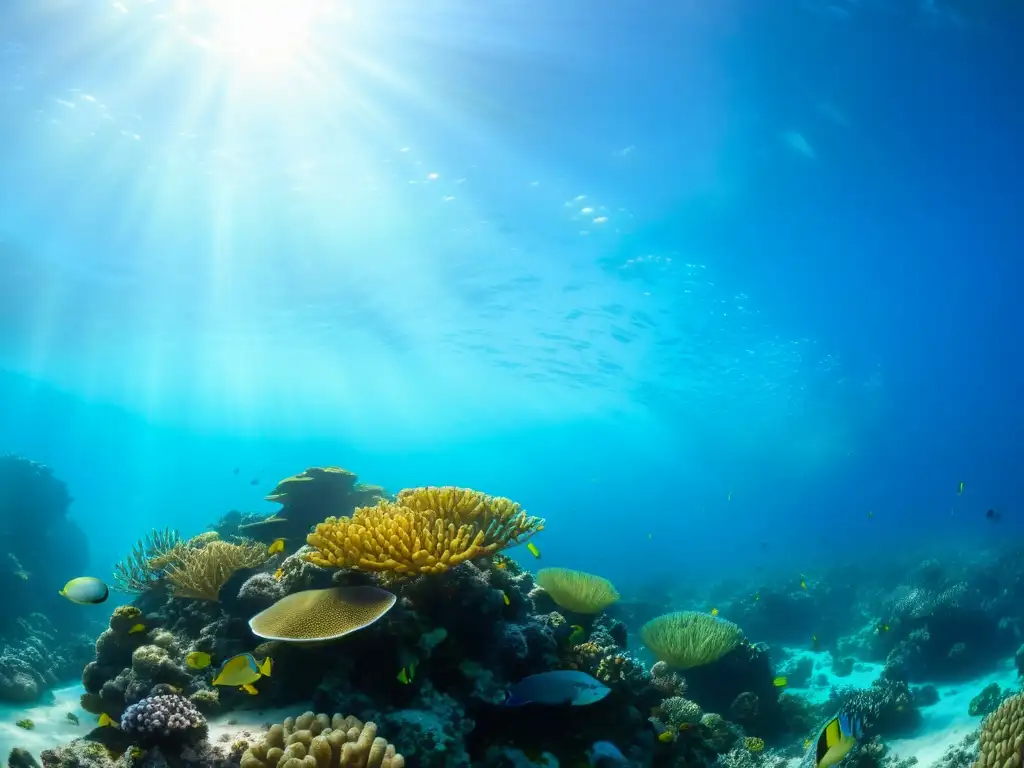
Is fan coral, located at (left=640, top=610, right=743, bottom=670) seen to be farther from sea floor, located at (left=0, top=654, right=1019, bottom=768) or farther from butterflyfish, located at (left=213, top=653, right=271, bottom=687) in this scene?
butterflyfish, located at (left=213, top=653, right=271, bottom=687)

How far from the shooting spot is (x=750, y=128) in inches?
780

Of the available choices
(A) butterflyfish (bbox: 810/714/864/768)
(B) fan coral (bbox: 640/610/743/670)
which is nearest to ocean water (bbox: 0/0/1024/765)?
(B) fan coral (bbox: 640/610/743/670)

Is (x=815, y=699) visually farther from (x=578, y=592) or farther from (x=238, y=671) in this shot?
(x=238, y=671)

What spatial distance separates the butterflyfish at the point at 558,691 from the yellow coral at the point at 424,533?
1173 millimetres

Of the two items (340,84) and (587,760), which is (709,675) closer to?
(587,760)

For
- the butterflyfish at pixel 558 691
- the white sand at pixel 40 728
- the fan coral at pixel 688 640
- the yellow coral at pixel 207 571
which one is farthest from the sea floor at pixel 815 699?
the fan coral at pixel 688 640

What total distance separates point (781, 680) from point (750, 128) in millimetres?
18920

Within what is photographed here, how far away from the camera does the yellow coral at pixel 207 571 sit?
251 inches

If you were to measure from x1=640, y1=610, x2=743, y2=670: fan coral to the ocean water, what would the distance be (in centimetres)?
470

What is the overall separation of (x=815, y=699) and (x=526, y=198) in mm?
20149

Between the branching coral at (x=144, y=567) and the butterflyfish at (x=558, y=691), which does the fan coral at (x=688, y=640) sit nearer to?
the butterflyfish at (x=558, y=691)

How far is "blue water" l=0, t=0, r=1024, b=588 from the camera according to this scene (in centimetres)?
1619

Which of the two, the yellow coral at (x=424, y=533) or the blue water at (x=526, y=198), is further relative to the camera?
the blue water at (x=526, y=198)

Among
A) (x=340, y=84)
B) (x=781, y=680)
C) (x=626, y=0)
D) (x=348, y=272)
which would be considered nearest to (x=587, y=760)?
(x=781, y=680)
